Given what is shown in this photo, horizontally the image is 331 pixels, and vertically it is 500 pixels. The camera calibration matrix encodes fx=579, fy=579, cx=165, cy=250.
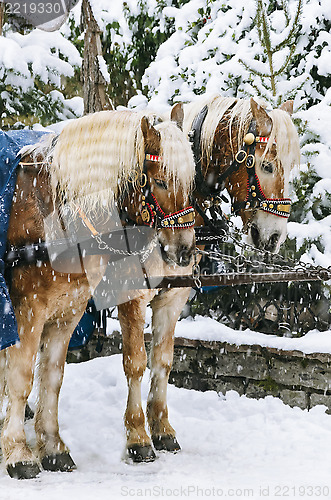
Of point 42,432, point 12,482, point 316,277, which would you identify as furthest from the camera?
point 42,432

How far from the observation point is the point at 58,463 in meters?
3.34

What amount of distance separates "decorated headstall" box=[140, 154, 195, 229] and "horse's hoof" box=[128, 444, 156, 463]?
147 centimetres

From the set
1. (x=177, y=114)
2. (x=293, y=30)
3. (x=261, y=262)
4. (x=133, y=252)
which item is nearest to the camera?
(x=133, y=252)

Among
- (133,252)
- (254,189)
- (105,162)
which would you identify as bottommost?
(133,252)

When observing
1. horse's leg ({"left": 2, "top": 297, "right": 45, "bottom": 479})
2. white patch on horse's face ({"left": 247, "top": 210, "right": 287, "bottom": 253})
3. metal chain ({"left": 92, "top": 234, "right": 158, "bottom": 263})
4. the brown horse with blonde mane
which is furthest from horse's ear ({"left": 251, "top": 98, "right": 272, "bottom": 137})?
horse's leg ({"left": 2, "top": 297, "right": 45, "bottom": 479})

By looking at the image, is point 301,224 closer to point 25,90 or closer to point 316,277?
point 316,277

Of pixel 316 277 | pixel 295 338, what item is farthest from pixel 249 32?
pixel 316 277

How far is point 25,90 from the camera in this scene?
6.40 metres

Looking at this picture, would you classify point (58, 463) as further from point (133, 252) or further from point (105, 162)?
point (105, 162)

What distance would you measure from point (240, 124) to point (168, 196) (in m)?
0.93

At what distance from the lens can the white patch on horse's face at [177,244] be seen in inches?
117

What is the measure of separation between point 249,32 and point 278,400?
12.2 feet

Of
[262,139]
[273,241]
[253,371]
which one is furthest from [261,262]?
[253,371]

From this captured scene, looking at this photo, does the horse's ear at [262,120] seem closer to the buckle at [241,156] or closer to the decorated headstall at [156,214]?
the buckle at [241,156]
